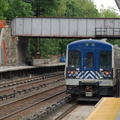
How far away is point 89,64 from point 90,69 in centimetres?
27

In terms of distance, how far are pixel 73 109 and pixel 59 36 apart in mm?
25561

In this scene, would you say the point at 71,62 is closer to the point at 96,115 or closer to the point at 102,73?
the point at 102,73

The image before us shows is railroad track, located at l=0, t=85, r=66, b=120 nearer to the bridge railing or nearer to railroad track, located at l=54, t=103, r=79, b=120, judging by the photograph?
railroad track, located at l=54, t=103, r=79, b=120

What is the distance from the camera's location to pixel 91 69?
16.1 meters

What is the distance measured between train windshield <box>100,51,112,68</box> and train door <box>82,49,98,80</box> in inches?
10.1

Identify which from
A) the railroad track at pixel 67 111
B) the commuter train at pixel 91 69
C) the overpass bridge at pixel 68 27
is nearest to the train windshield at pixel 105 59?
the commuter train at pixel 91 69

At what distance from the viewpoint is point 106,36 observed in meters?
39.5

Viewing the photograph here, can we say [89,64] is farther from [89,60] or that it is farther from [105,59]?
[105,59]

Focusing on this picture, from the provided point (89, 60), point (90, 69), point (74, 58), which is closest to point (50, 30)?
point (74, 58)

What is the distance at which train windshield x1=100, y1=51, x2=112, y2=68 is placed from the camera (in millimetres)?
16188

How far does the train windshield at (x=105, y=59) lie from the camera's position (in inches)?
637

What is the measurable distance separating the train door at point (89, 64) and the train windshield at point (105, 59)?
26 centimetres

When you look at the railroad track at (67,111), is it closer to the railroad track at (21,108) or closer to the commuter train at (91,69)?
the commuter train at (91,69)

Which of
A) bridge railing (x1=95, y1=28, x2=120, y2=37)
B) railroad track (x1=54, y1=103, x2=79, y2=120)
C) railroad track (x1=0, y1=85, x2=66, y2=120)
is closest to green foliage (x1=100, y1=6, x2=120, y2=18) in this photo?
bridge railing (x1=95, y1=28, x2=120, y2=37)
